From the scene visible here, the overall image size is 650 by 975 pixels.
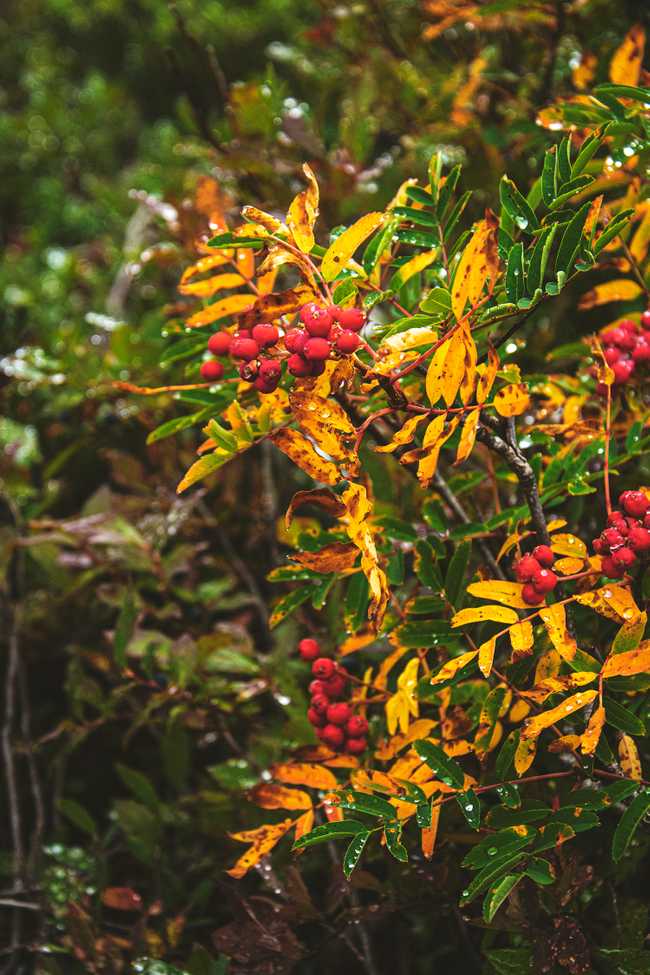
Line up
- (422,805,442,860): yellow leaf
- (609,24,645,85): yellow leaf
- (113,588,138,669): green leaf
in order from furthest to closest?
(113,588,138,669): green leaf → (609,24,645,85): yellow leaf → (422,805,442,860): yellow leaf

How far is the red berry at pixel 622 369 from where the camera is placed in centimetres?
81

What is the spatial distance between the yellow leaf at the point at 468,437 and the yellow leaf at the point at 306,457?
0.31ft

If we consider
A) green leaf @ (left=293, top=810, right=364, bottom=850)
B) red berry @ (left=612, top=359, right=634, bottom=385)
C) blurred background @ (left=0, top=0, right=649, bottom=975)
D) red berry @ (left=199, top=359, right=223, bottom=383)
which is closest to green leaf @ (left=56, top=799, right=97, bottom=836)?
blurred background @ (left=0, top=0, right=649, bottom=975)

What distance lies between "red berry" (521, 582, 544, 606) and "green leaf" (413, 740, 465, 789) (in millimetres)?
156

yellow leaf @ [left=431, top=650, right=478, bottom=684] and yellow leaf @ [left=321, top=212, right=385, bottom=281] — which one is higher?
yellow leaf @ [left=321, top=212, right=385, bottom=281]

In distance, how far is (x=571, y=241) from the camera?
2.13ft

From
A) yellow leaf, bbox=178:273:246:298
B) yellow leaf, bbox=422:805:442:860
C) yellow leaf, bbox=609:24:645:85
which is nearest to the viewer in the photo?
yellow leaf, bbox=422:805:442:860

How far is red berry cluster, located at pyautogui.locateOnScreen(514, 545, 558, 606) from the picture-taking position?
69 centimetres

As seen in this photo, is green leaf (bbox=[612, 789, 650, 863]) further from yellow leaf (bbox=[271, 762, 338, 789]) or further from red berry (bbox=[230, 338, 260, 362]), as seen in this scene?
red berry (bbox=[230, 338, 260, 362])

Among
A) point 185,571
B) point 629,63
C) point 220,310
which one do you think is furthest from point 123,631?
point 629,63

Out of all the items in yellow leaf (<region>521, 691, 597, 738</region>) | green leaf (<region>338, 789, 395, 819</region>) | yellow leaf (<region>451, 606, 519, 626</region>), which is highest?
yellow leaf (<region>451, 606, 519, 626</region>)

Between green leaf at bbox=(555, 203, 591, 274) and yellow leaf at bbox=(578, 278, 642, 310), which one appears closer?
green leaf at bbox=(555, 203, 591, 274)

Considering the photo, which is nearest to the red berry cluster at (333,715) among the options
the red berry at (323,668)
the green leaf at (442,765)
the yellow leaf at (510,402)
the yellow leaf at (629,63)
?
the red berry at (323,668)

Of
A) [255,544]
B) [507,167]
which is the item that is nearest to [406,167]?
[507,167]
